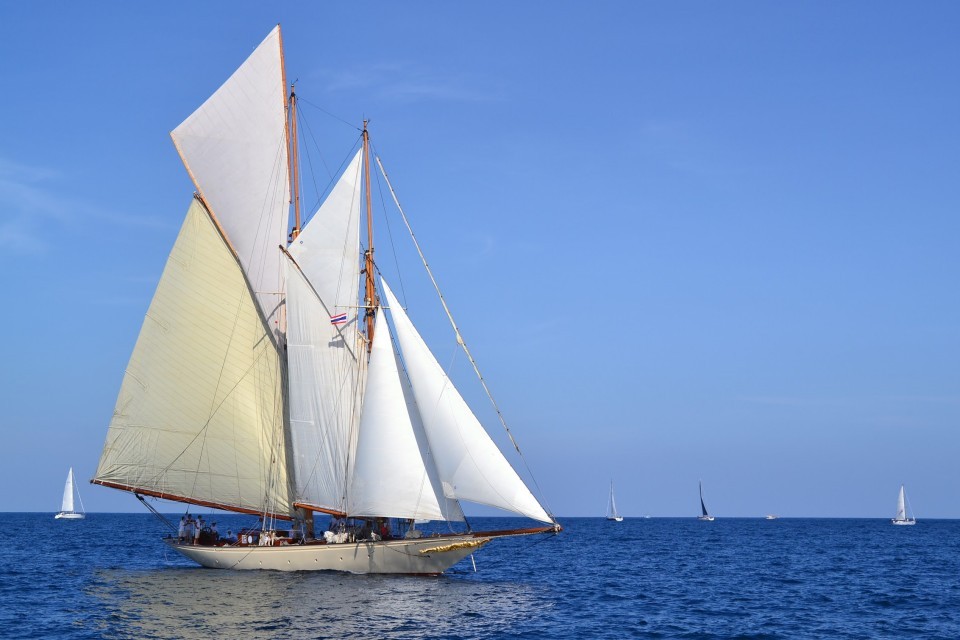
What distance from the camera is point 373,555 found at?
47781 millimetres

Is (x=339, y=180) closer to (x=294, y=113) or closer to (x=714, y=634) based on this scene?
(x=294, y=113)

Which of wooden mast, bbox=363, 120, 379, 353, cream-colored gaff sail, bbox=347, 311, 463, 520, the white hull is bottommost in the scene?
the white hull

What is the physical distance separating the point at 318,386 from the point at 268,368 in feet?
11.3

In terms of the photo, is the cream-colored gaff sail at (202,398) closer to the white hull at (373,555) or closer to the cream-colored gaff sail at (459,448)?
the white hull at (373,555)

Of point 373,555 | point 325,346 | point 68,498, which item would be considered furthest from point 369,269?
point 68,498

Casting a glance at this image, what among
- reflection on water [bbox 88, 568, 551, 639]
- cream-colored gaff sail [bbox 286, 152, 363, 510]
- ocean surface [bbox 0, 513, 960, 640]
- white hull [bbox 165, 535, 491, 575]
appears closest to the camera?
reflection on water [bbox 88, 568, 551, 639]

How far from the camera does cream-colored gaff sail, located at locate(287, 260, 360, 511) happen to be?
5006 centimetres

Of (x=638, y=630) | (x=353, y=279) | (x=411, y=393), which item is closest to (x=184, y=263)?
(x=353, y=279)

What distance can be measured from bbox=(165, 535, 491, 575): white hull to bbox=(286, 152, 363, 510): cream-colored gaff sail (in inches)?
99.9

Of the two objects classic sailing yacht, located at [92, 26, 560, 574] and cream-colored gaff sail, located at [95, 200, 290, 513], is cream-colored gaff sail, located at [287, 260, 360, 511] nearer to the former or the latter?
classic sailing yacht, located at [92, 26, 560, 574]

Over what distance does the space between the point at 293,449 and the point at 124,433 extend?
8.45 metres

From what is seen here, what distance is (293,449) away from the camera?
50.8 meters

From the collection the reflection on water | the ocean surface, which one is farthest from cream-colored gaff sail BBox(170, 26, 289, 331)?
the ocean surface

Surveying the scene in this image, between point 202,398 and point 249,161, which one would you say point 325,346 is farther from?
point 249,161
